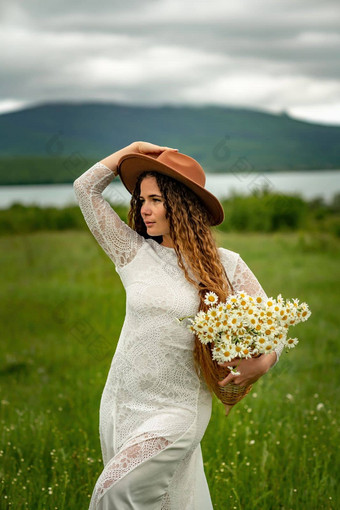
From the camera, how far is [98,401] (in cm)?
655

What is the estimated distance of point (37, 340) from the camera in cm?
1096

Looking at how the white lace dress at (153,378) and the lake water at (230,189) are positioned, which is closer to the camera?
the white lace dress at (153,378)

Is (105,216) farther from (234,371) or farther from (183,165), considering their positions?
(234,371)

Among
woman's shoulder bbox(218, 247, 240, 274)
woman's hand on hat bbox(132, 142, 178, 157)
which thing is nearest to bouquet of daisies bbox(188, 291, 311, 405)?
woman's shoulder bbox(218, 247, 240, 274)

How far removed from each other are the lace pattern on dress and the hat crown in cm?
134

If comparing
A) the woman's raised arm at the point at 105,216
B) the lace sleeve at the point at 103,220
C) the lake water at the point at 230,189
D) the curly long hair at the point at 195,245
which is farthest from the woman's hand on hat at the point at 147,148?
the lake water at the point at 230,189

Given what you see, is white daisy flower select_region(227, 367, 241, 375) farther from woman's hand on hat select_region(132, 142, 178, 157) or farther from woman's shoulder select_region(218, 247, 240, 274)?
woman's hand on hat select_region(132, 142, 178, 157)

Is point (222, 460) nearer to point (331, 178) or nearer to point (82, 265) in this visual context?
point (82, 265)

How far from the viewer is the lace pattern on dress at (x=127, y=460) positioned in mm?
3277

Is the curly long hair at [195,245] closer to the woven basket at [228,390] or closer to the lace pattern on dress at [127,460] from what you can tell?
the woven basket at [228,390]

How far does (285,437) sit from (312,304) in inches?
295

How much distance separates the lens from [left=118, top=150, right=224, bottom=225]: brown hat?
3661mm

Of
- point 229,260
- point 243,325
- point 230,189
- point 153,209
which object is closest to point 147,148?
point 153,209

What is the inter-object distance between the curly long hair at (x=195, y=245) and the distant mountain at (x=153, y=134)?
1816 centimetres
